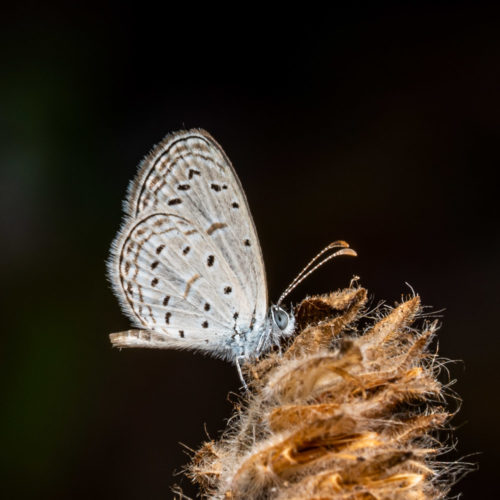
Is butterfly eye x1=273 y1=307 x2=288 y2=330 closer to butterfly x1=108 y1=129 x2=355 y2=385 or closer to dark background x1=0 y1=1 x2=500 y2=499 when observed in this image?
butterfly x1=108 y1=129 x2=355 y2=385

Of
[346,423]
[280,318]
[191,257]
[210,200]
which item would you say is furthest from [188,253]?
[346,423]

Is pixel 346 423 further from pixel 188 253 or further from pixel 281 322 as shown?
pixel 188 253

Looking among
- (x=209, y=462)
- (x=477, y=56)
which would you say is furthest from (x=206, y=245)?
(x=477, y=56)

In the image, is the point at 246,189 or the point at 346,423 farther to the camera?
the point at 246,189

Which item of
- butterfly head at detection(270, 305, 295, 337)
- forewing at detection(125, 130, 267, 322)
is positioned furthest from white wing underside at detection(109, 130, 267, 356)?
butterfly head at detection(270, 305, 295, 337)

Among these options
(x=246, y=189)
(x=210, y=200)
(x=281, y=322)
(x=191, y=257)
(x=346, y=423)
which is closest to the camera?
(x=346, y=423)

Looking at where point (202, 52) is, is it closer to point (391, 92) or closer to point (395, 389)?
point (391, 92)
